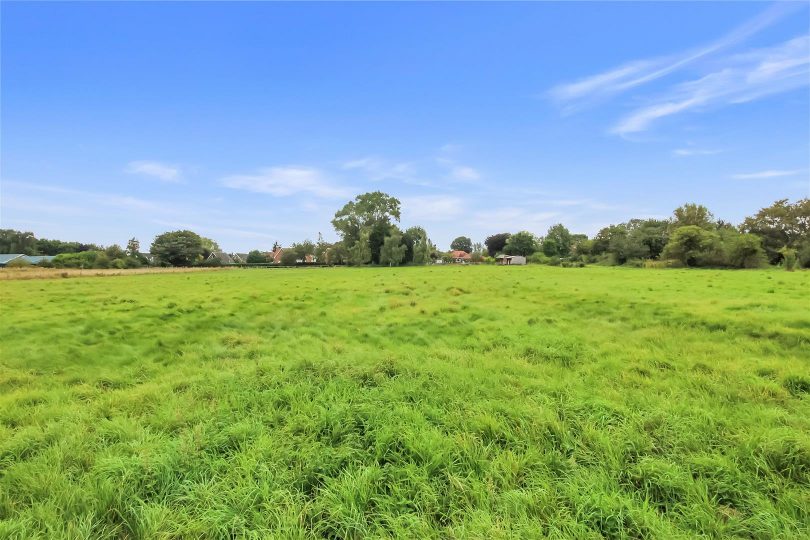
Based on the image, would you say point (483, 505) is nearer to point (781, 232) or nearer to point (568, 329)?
point (568, 329)

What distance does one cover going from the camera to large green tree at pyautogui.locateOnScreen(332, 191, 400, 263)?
77.3 m

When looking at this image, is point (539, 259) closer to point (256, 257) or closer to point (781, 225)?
point (781, 225)

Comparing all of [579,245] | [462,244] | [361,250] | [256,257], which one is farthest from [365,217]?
[462,244]

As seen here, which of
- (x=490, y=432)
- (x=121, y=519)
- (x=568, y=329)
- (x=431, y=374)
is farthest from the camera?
(x=568, y=329)

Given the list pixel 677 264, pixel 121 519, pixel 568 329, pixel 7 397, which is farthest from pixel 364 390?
pixel 677 264

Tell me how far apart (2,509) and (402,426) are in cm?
377

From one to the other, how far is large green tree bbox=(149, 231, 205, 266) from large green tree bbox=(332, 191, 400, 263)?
37.4 metres

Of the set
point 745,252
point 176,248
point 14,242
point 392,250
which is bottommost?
point 745,252

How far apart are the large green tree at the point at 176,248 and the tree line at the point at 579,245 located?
203 millimetres

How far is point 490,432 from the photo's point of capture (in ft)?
13.7

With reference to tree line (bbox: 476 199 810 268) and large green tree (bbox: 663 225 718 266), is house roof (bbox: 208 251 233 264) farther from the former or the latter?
large green tree (bbox: 663 225 718 266)

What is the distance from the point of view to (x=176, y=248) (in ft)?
270

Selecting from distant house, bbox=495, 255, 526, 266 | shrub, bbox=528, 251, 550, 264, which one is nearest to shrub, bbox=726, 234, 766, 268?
shrub, bbox=528, 251, 550, 264

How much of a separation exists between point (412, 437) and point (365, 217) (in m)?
77.2
